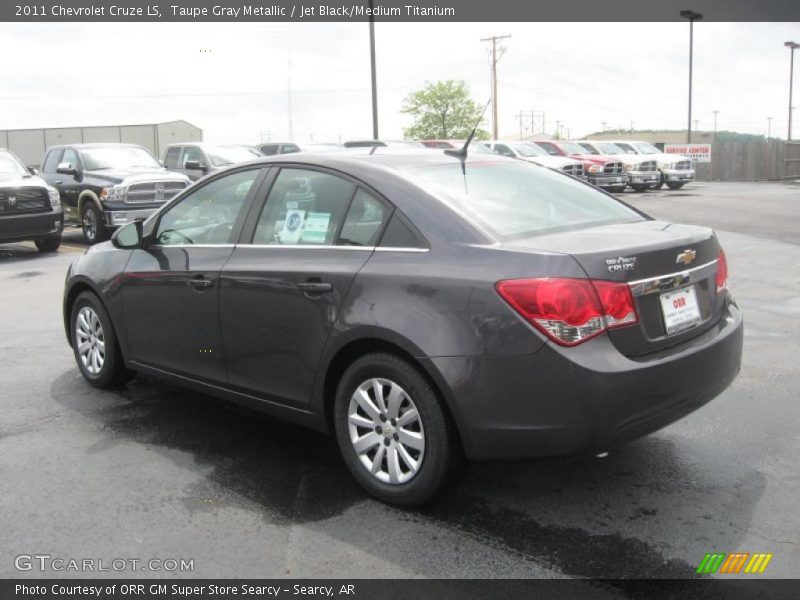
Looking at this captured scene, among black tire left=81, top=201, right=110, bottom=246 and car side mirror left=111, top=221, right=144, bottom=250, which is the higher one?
car side mirror left=111, top=221, right=144, bottom=250

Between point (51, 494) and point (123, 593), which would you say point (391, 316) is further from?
point (51, 494)

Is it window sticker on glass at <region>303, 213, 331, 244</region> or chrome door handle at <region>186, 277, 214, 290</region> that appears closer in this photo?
window sticker on glass at <region>303, 213, 331, 244</region>

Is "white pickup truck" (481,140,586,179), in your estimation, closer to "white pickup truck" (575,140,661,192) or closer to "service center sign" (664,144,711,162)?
"white pickup truck" (575,140,661,192)

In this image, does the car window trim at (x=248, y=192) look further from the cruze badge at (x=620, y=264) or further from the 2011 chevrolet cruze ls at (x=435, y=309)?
the cruze badge at (x=620, y=264)

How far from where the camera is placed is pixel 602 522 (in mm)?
3521

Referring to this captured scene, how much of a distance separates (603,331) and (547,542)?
0.93 meters

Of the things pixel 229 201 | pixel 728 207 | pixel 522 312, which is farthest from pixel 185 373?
pixel 728 207

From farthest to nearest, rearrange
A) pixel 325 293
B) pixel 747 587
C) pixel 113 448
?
pixel 113 448 < pixel 325 293 < pixel 747 587

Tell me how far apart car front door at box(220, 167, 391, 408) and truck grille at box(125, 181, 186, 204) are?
10.7m

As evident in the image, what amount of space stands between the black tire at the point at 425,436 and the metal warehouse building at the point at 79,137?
52.2 meters

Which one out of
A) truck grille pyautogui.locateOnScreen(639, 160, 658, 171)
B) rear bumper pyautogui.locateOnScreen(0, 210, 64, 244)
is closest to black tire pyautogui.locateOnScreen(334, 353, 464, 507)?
rear bumper pyautogui.locateOnScreen(0, 210, 64, 244)

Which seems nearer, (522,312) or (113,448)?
(522,312)

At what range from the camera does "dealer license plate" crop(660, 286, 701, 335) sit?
3501mm

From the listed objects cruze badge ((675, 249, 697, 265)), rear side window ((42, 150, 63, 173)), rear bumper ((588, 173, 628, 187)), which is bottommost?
cruze badge ((675, 249, 697, 265))
